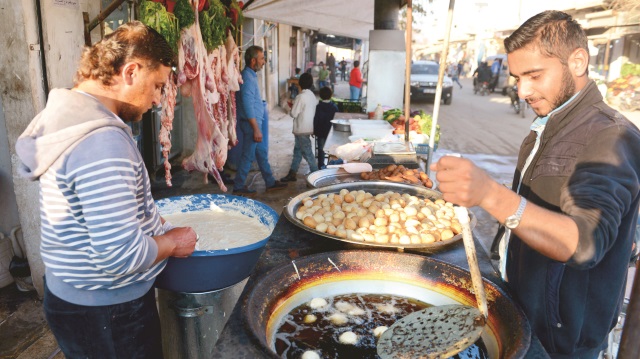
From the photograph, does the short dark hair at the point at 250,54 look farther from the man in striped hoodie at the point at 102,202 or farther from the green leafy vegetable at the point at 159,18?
the man in striped hoodie at the point at 102,202

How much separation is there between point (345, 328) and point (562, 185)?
0.88 m

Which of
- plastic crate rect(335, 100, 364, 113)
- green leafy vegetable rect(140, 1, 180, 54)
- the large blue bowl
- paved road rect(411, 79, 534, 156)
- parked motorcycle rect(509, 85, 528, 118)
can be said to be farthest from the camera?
parked motorcycle rect(509, 85, 528, 118)

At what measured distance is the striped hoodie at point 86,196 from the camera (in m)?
1.54

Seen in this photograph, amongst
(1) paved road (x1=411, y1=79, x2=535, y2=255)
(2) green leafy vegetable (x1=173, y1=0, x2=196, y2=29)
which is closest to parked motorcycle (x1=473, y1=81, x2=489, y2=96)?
(1) paved road (x1=411, y1=79, x2=535, y2=255)

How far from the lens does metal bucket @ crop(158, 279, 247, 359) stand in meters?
2.39

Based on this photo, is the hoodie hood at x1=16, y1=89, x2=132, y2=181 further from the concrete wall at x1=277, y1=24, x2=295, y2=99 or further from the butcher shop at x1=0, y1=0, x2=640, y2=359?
the concrete wall at x1=277, y1=24, x2=295, y2=99

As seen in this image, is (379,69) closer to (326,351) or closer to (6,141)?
(6,141)

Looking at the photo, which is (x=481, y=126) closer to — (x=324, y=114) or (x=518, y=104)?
(x=518, y=104)

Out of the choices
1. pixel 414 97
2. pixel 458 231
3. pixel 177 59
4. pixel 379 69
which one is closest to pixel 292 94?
pixel 414 97

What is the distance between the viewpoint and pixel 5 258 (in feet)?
12.9

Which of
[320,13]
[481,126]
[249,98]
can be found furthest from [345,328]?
[481,126]

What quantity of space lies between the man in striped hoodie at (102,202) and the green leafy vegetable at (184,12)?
1.87 meters

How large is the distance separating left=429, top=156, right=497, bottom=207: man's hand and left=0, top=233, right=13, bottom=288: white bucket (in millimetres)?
4216

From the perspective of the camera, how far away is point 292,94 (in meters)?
18.6
